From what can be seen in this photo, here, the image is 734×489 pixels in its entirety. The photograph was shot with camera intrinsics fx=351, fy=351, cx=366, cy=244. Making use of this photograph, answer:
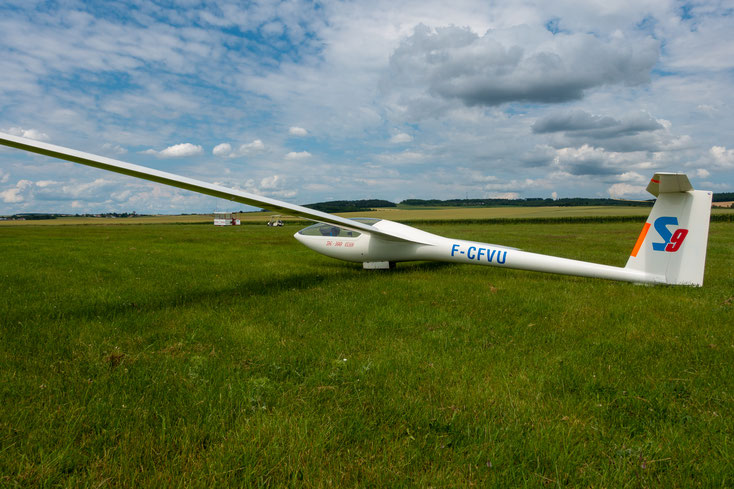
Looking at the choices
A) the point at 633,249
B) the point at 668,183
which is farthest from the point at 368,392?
the point at 633,249

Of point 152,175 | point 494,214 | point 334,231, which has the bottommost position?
point 334,231

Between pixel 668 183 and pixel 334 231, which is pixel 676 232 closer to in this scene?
pixel 668 183

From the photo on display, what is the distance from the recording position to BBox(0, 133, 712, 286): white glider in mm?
5684

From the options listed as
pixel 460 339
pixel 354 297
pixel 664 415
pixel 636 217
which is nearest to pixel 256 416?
pixel 460 339

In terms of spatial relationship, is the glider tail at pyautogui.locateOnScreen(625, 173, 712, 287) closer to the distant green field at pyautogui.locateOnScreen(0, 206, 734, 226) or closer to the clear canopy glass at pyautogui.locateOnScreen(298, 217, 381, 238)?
the clear canopy glass at pyautogui.locateOnScreen(298, 217, 381, 238)

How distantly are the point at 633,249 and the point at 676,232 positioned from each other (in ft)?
3.46

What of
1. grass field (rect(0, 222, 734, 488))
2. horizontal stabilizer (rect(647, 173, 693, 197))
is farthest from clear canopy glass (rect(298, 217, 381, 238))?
horizontal stabilizer (rect(647, 173, 693, 197))

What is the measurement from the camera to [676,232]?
275 inches

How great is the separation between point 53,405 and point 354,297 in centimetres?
482

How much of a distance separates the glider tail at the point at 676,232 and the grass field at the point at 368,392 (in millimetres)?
636

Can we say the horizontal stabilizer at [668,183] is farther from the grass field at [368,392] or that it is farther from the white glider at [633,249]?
the grass field at [368,392]

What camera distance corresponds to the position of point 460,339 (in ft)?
15.9

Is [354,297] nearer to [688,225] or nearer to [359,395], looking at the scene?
[359,395]

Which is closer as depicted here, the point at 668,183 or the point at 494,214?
the point at 668,183
